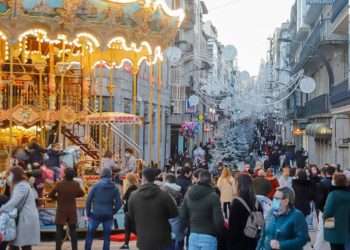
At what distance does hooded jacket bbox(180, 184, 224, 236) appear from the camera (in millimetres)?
8891

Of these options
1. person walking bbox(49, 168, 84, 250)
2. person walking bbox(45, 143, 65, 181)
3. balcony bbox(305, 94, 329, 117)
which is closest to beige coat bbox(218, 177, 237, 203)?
person walking bbox(45, 143, 65, 181)

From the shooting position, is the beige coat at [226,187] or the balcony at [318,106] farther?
the balcony at [318,106]

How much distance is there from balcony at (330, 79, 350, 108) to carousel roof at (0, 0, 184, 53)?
1374 centimetres

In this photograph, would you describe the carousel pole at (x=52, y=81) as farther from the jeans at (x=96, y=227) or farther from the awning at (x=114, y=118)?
the jeans at (x=96, y=227)

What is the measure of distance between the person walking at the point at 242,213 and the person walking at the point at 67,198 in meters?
4.16

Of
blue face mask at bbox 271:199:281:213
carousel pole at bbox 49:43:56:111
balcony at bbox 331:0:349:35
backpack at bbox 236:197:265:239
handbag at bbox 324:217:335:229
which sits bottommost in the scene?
handbag at bbox 324:217:335:229

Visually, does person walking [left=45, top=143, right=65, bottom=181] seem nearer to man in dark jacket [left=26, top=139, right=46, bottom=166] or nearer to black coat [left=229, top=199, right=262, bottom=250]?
man in dark jacket [left=26, top=139, right=46, bottom=166]

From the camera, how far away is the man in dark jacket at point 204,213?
29.2ft

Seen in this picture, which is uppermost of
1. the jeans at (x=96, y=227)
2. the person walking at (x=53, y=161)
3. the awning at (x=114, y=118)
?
the awning at (x=114, y=118)

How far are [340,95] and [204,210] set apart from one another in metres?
25.1

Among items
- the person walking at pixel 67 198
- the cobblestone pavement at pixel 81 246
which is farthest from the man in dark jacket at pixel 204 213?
the cobblestone pavement at pixel 81 246

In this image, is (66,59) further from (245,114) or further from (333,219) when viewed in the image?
(245,114)

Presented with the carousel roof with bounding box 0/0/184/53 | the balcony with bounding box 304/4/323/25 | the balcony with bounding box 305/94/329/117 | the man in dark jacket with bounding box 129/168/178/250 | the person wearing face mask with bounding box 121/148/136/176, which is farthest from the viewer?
the balcony with bounding box 304/4/323/25

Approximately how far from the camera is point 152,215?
880cm
